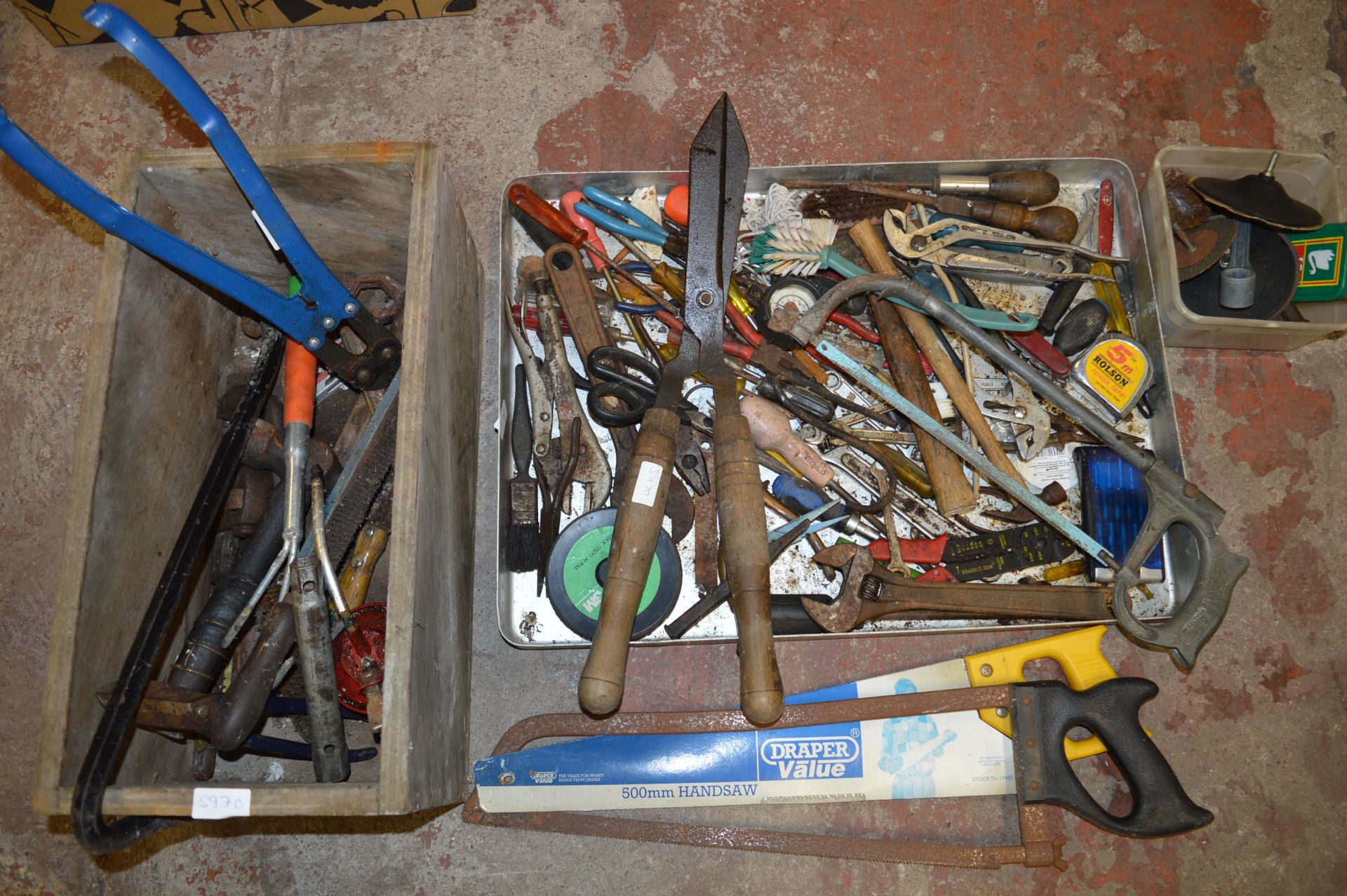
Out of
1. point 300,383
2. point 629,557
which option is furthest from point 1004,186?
point 300,383

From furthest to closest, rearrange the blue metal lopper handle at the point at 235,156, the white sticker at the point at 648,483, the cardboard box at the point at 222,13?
the cardboard box at the point at 222,13 → the white sticker at the point at 648,483 → the blue metal lopper handle at the point at 235,156

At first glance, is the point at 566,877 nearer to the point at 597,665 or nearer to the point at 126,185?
the point at 597,665

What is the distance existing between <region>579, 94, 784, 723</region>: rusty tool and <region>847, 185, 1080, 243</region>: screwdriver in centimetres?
28

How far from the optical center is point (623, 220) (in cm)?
147

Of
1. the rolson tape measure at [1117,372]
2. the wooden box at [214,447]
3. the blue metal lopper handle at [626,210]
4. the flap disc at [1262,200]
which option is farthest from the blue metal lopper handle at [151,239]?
the flap disc at [1262,200]

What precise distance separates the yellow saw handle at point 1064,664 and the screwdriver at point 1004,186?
0.72 meters

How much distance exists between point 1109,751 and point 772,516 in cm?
63

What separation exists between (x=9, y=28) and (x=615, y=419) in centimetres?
150

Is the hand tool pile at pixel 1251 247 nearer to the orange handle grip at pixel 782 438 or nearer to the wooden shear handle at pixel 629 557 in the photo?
the orange handle grip at pixel 782 438

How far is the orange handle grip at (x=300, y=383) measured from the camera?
123 centimetres

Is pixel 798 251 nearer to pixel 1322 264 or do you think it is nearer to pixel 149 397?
pixel 1322 264

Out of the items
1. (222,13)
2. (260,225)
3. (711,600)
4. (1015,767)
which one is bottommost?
(1015,767)

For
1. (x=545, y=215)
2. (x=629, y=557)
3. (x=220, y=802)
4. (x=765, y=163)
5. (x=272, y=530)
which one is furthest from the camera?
(x=765, y=163)

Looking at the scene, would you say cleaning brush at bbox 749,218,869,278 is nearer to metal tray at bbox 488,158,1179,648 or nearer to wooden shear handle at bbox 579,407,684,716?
metal tray at bbox 488,158,1179,648
